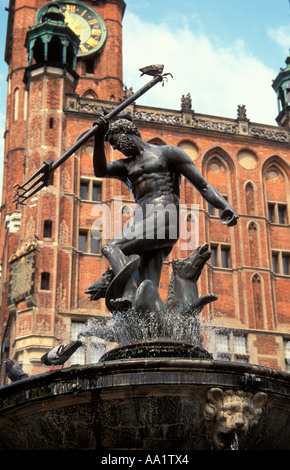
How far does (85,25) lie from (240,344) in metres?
24.4

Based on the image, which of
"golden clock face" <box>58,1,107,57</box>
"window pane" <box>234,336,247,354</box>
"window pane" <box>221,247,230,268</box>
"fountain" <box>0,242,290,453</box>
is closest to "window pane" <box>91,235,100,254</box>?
"window pane" <box>221,247,230,268</box>

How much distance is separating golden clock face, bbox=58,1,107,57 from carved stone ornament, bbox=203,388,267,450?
41272 mm

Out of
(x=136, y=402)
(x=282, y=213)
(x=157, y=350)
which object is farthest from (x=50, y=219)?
(x=136, y=402)

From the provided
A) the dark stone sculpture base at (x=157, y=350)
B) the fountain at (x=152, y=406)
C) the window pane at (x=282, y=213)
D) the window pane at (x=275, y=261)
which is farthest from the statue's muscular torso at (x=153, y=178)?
the window pane at (x=282, y=213)

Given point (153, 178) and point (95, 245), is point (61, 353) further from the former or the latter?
point (95, 245)

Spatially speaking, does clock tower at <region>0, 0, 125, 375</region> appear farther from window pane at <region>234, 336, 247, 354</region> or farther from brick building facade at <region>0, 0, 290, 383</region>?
window pane at <region>234, 336, 247, 354</region>

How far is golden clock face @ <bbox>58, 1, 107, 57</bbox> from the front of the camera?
45938 mm

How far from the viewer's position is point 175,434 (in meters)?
6.27

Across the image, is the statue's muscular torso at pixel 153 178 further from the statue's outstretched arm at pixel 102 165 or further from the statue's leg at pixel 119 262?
the statue's leg at pixel 119 262

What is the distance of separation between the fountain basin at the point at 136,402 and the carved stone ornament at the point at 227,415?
5 centimetres

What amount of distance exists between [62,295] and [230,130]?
1138 cm
